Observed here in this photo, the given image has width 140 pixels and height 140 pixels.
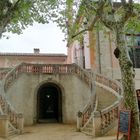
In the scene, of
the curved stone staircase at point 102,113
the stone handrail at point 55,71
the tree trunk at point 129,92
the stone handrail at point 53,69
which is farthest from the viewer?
the stone handrail at point 53,69

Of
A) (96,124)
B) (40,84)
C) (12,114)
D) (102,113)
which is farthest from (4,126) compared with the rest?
(40,84)

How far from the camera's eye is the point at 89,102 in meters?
15.1

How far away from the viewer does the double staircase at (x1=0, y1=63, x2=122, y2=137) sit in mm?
→ 12594

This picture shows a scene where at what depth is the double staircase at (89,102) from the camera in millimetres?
12594

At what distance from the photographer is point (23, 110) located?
18.9 metres

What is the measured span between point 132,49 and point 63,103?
25.0ft

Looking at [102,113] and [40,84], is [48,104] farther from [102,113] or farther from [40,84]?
[102,113]

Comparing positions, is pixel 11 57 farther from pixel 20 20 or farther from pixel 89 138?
pixel 89 138

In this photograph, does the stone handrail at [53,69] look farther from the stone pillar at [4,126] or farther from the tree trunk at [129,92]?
the tree trunk at [129,92]

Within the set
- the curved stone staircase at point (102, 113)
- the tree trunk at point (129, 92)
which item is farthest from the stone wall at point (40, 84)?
the tree trunk at point (129, 92)

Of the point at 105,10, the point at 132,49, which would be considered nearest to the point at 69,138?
the point at 105,10

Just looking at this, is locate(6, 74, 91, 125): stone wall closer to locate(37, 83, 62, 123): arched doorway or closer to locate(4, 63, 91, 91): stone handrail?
locate(4, 63, 91, 91): stone handrail

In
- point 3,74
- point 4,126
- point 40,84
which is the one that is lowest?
point 4,126

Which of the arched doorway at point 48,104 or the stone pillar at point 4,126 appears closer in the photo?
the stone pillar at point 4,126
